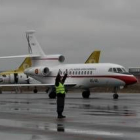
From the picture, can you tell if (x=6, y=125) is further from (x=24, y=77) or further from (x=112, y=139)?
(x=24, y=77)

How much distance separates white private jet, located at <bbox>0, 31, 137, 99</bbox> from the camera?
36562 millimetres

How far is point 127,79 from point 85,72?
4176 mm

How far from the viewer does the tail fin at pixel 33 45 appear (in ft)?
Answer: 148

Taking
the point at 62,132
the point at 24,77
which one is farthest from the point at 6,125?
the point at 24,77

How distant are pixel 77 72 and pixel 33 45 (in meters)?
7.61

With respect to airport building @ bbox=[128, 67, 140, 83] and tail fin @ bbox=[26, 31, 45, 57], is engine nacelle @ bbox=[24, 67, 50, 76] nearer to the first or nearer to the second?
tail fin @ bbox=[26, 31, 45, 57]

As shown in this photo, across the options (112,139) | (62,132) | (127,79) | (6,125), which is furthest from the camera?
(127,79)

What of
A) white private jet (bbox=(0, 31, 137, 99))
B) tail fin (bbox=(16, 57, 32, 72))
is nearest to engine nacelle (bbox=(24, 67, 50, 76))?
white private jet (bbox=(0, 31, 137, 99))

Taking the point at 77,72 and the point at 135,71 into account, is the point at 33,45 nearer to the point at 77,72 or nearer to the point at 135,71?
the point at 77,72

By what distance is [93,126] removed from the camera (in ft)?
47.8

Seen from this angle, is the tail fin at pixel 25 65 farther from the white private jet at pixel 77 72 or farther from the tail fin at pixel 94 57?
the white private jet at pixel 77 72

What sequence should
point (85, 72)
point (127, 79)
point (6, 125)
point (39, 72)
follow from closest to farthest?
point (6, 125) → point (127, 79) → point (85, 72) → point (39, 72)

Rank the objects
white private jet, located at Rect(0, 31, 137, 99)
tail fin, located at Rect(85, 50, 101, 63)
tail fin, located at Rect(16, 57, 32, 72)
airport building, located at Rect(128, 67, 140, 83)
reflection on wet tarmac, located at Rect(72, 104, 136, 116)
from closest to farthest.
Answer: reflection on wet tarmac, located at Rect(72, 104, 136, 116), white private jet, located at Rect(0, 31, 137, 99), tail fin, located at Rect(85, 50, 101, 63), tail fin, located at Rect(16, 57, 32, 72), airport building, located at Rect(128, 67, 140, 83)

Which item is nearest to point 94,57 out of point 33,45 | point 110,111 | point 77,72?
point 33,45
